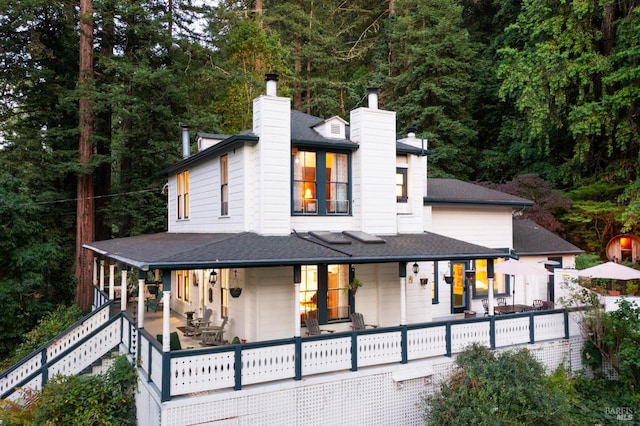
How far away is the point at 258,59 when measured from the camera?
25125 mm

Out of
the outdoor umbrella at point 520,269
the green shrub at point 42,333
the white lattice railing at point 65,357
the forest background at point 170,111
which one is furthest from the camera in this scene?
the forest background at point 170,111

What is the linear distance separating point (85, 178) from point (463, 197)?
17723mm

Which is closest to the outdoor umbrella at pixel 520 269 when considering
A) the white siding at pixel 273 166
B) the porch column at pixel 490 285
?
the porch column at pixel 490 285

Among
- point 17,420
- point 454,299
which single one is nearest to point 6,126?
point 17,420

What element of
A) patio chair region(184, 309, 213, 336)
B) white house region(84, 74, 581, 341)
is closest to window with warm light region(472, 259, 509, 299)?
white house region(84, 74, 581, 341)

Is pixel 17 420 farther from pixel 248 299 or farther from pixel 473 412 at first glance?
pixel 473 412

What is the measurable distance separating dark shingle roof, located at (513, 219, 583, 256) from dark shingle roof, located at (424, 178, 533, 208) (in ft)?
6.02

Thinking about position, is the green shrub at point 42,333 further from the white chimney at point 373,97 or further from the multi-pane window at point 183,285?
the white chimney at point 373,97

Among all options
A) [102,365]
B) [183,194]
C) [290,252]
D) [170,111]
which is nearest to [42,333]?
[183,194]

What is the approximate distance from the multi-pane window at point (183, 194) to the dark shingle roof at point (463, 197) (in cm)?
875

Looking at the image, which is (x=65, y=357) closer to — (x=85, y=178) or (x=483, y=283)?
(x=85, y=178)

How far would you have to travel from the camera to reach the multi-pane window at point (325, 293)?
11.8m

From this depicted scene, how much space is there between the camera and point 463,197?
603 inches

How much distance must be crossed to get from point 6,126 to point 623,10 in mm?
32074
